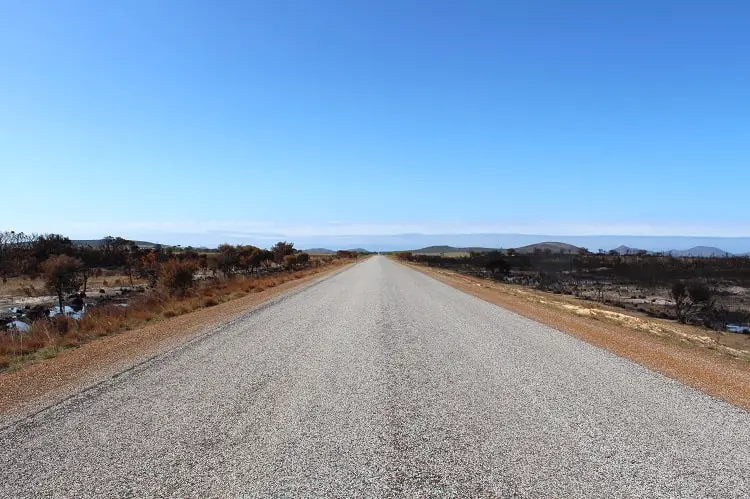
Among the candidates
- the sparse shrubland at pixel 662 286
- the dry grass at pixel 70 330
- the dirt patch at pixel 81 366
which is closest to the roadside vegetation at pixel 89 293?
the dry grass at pixel 70 330

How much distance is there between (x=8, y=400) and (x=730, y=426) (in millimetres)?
9544

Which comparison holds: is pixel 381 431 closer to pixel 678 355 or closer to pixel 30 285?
pixel 678 355

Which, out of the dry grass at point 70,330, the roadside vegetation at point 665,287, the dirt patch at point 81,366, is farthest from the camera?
the roadside vegetation at point 665,287

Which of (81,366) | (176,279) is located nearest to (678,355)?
(81,366)

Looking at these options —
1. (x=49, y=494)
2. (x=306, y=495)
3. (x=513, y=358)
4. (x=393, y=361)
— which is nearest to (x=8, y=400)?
(x=49, y=494)

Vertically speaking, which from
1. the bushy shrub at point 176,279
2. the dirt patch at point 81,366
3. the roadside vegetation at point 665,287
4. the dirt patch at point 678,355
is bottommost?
the roadside vegetation at point 665,287

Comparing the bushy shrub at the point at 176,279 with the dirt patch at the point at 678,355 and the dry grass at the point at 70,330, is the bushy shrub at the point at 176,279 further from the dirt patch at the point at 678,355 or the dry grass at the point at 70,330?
the dirt patch at the point at 678,355

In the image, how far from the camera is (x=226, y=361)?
826 centimetres

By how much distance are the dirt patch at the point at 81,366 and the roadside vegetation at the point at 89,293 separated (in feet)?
3.17

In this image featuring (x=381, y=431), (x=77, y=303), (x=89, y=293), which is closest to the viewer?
(x=381, y=431)

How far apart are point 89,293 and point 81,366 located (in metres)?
33.0

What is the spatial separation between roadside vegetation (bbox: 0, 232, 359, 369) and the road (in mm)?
5613

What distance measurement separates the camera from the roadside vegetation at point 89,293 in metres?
12.4

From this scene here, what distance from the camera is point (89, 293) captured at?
119 feet
